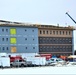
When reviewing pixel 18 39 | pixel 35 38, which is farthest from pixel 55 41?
pixel 18 39

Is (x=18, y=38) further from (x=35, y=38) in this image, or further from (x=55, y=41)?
(x=55, y=41)

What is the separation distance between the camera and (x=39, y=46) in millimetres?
67375

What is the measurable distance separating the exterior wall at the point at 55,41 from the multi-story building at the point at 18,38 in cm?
179

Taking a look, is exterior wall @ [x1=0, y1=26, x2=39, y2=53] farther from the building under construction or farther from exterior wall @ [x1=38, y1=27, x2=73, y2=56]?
exterior wall @ [x1=38, y1=27, x2=73, y2=56]

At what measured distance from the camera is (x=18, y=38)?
6519cm

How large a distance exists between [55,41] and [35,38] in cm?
508

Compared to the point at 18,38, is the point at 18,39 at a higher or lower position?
lower

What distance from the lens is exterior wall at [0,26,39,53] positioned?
63750 mm

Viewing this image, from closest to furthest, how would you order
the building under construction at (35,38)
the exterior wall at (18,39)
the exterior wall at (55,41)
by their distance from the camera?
the exterior wall at (18,39), the building under construction at (35,38), the exterior wall at (55,41)

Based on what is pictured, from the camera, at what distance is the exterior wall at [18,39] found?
209 feet

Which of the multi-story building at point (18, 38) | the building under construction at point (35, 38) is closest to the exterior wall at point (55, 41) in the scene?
the building under construction at point (35, 38)

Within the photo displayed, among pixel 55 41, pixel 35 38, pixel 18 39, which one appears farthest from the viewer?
pixel 55 41

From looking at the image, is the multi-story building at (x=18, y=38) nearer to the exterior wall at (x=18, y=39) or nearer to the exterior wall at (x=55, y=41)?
the exterior wall at (x=18, y=39)

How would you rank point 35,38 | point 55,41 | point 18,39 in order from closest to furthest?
point 18,39 → point 35,38 → point 55,41
